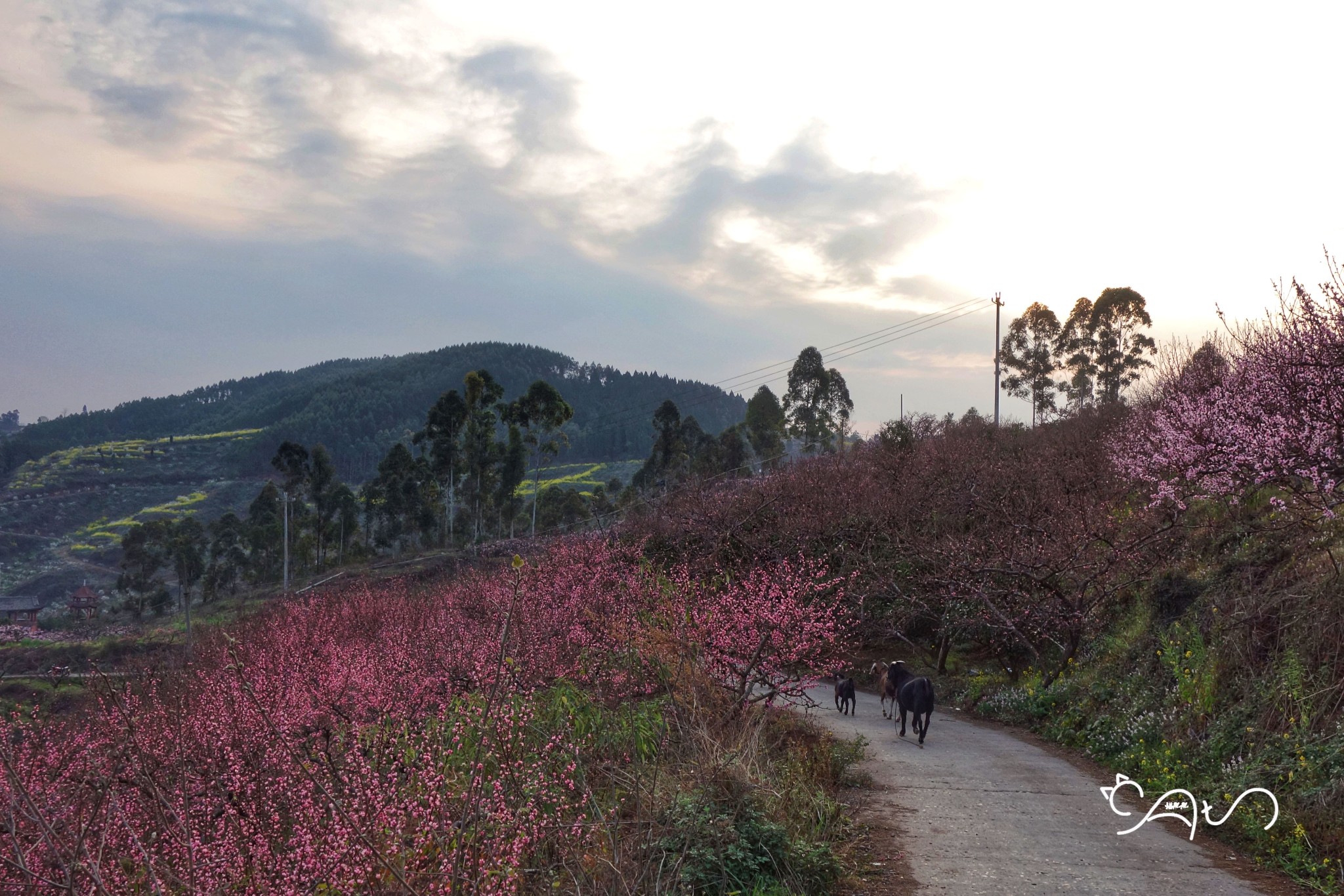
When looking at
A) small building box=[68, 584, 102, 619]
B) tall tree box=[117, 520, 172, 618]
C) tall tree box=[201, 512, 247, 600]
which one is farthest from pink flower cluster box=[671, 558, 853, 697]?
tall tree box=[117, 520, 172, 618]

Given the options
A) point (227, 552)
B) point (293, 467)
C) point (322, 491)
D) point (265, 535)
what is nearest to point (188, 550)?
point (227, 552)

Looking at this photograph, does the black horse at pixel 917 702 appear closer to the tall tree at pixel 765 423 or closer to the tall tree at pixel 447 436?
the tall tree at pixel 765 423

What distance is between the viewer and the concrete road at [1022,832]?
654 cm

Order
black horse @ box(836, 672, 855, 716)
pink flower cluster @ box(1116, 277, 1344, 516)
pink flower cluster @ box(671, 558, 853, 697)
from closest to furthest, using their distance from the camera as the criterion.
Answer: pink flower cluster @ box(1116, 277, 1344, 516) → pink flower cluster @ box(671, 558, 853, 697) → black horse @ box(836, 672, 855, 716)

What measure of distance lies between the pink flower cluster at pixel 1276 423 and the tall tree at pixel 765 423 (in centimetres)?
4717

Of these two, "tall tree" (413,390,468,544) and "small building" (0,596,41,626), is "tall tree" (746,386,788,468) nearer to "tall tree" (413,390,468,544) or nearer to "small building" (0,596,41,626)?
"tall tree" (413,390,468,544)

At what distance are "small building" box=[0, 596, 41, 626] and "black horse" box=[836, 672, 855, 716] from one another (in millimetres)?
99658

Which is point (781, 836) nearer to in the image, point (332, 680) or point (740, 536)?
point (332, 680)

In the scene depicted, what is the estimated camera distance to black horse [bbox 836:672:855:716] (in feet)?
48.6

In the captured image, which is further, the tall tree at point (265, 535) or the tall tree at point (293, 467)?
the tall tree at point (265, 535)

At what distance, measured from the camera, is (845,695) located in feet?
48.8

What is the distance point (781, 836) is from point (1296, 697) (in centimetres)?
563

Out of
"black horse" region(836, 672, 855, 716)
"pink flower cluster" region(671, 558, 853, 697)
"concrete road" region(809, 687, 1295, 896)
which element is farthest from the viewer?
"black horse" region(836, 672, 855, 716)

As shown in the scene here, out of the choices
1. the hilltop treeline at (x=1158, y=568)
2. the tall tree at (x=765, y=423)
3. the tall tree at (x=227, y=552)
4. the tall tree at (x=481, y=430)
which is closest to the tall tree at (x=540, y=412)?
the tall tree at (x=481, y=430)
